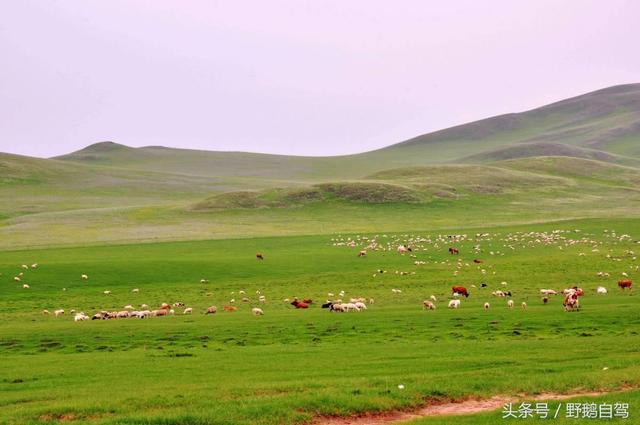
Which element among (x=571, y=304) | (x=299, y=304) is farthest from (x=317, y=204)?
(x=571, y=304)

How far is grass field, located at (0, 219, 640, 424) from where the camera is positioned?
15.6 meters

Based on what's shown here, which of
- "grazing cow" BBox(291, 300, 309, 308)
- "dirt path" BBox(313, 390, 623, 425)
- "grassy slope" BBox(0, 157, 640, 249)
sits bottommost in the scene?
"grazing cow" BBox(291, 300, 309, 308)

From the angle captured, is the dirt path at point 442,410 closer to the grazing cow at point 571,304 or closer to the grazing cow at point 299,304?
the grazing cow at point 571,304

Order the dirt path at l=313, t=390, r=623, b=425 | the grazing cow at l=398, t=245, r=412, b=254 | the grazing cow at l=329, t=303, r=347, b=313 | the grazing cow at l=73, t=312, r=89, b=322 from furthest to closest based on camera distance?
the grazing cow at l=398, t=245, r=412, b=254, the grazing cow at l=329, t=303, r=347, b=313, the grazing cow at l=73, t=312, r=89, b=322, the dirt path at l=313, t=390, r=623, b=425

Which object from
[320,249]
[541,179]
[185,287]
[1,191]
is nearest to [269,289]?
[185,287]

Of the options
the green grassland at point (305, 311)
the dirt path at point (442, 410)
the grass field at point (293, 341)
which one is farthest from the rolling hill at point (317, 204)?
the dirt path at point (442, 410)

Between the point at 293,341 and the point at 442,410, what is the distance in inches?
396

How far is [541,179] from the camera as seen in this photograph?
12938 centimetres

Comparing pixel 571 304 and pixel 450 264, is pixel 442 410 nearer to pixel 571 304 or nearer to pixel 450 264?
pixel 571 304

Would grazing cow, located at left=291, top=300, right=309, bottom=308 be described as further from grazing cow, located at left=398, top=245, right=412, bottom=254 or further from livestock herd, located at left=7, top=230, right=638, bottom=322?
grazing cow, located at left=398, top=245, right=412, bottom=254

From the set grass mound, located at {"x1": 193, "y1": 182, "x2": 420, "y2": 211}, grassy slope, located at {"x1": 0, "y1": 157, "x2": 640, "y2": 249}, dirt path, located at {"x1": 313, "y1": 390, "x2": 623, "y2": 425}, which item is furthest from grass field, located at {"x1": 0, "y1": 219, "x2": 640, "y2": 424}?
grass mound, located at {"x1": 193, "y1": 182, "x2": 420, "y2": 211}

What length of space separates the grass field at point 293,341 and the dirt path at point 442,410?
0.69 ft

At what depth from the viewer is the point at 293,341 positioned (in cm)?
2464

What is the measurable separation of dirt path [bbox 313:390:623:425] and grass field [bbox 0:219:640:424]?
210mm
